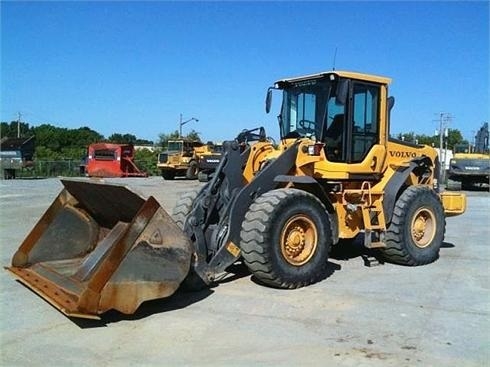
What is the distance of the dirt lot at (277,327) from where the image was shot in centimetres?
442

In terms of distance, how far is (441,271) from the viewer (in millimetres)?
7805

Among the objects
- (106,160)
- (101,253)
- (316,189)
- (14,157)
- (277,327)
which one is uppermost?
(14,157)

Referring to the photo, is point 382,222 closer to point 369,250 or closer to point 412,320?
point 369,250

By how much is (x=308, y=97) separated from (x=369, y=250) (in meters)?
2.85

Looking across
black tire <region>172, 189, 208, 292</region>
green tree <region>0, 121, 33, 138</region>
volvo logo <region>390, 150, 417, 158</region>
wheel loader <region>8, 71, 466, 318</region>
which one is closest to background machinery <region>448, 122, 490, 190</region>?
wheel loader <region>8, 71, 466, 318</region>

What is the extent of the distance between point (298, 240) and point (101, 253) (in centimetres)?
229

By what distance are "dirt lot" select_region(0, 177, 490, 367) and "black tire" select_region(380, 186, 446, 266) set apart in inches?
25.0

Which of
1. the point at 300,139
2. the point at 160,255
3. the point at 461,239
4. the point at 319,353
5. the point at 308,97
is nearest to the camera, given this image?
the point at 319,353

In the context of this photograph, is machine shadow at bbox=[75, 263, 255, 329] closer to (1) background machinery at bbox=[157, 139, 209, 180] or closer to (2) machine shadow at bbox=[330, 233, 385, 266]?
(2) machine shadow at bbox=[330, 233, 385, 266]

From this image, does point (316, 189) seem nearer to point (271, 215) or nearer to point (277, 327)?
point (271, 215)

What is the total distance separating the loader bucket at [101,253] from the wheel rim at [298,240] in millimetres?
1407

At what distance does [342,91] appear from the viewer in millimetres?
7461

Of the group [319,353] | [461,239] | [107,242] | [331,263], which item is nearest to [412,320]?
[319,353]

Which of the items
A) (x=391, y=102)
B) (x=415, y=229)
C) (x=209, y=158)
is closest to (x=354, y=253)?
(x=415, y=229)
